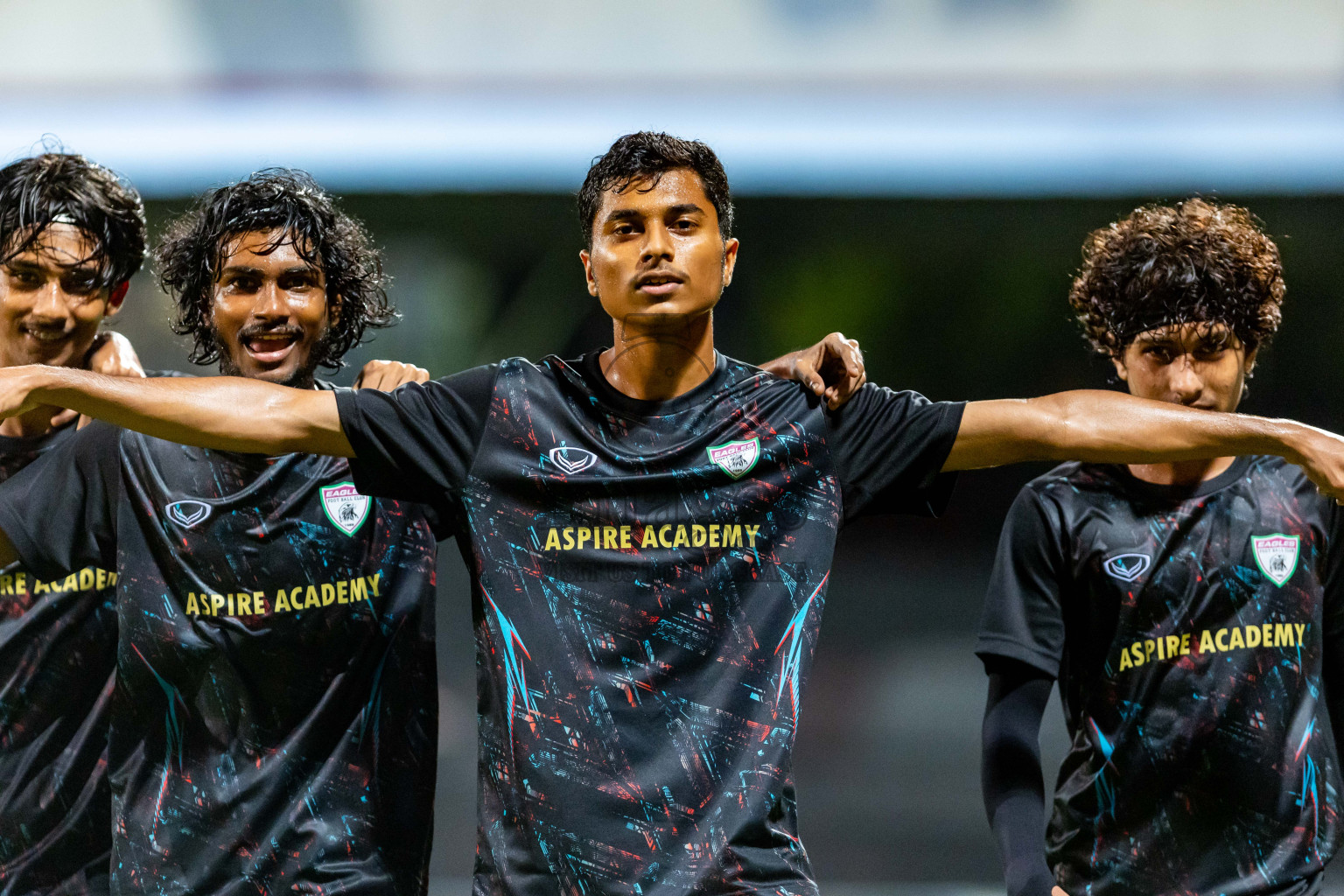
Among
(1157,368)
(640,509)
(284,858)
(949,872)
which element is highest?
(1157,368)

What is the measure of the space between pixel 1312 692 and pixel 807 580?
40.9 inches

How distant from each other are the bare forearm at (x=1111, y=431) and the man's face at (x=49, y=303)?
1866 millimetres

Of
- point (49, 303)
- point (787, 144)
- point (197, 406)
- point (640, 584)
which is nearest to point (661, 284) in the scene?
point (640, 584)

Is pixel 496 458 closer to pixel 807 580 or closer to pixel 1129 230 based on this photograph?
pixel 807 580

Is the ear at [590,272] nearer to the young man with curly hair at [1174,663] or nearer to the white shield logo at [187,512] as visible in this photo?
the white shield logo at [187,512]

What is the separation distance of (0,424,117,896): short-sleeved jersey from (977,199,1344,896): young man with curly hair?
1736mm

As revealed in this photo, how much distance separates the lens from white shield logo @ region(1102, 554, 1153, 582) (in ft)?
7.86

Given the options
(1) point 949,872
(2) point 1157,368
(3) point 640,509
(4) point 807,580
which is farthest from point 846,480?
(1) point 949,872

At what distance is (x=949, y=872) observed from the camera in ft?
16.4

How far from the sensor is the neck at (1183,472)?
97.3 inches

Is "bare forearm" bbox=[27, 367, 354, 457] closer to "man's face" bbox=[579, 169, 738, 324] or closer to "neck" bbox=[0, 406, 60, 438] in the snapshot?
"man's face" bbox=[579, 169, 738, 324]

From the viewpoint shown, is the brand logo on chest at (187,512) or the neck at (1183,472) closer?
the brand logo on chest at (187,512)

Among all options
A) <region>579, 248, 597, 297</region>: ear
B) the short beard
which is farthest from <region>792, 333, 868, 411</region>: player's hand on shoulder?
the short beard

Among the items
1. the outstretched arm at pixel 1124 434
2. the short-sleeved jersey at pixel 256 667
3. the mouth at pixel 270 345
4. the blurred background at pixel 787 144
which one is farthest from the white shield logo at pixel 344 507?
the blurred background at pixel 787 144
